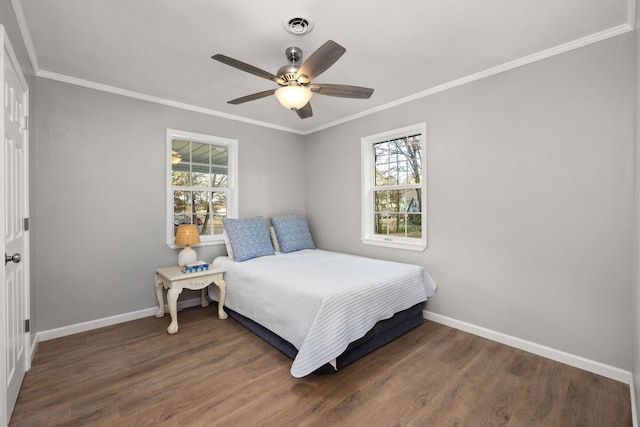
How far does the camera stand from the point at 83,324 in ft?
9.52

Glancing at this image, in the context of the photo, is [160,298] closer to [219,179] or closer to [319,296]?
[219,179]

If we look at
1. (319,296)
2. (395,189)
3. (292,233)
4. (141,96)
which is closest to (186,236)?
(292,233)

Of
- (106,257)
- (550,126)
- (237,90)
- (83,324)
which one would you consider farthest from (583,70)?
(83,324)

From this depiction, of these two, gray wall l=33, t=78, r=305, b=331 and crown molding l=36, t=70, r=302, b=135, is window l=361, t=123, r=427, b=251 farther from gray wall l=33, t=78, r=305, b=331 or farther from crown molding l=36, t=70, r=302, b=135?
gray wall l=33, t=78, r=305, b=331

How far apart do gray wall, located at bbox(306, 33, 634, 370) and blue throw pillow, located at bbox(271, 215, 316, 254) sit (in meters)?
1.53

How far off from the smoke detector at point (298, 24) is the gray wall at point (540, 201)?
170cm

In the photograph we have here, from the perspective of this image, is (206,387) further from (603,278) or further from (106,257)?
(603,278)

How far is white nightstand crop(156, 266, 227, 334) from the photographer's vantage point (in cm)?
289

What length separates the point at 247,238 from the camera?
11.9 feet

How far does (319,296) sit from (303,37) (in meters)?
1.94

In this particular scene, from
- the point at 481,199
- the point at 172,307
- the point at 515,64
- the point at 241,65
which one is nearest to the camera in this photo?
the point at 241,65

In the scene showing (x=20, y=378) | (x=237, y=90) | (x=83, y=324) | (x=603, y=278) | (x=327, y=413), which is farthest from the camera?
(x=237, y=90)

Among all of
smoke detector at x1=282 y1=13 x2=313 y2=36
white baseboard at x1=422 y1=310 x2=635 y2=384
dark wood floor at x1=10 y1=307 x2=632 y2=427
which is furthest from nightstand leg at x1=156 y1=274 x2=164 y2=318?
white baseboard at x1=422 y1=310 x2=635 y2=384

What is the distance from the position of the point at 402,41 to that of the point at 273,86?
138cm
